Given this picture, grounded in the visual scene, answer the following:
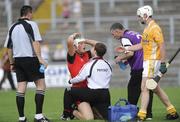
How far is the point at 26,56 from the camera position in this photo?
47.4 ft

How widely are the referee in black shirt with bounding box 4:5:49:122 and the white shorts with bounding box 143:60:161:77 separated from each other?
73.3 inches

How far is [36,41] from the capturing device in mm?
14328

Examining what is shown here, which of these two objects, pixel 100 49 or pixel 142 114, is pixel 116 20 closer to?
pixel 100 49

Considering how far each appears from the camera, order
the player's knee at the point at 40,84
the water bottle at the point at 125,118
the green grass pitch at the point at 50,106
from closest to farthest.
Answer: the water bottle at the point at 125,118 → the player's knee at the point at 40,84 → the green grass pitch at the point at 50,106

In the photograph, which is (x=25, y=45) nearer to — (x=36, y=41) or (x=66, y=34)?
(x=36, y=41)

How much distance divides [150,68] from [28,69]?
228 centimetres

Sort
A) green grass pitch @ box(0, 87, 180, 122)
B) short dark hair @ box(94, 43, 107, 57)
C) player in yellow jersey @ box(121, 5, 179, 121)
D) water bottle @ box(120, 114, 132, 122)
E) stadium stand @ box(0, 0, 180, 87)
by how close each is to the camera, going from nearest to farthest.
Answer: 1. water bottle @ box(120, 114, 132, 122)
2. player in yellow jersey @ box(121, 5, 179, 121)
3. short dark hair @ box(94, 43, 107, 57)
4. green grass pitch @ box(0, 87, 180, 122)
5. stadium stand @ box(0, 0, 180, 87)

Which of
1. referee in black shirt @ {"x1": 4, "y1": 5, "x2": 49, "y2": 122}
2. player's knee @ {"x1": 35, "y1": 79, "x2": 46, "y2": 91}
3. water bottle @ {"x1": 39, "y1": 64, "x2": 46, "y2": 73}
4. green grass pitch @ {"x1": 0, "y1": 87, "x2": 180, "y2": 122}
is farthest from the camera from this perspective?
green grass pitch @ {"x1": 0, "y1": 87, "x2": 180, "y2": 122}

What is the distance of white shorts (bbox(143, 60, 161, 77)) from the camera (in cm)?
1418

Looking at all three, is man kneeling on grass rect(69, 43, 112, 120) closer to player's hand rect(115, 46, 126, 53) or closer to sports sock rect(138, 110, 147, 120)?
player's hand rect(115, 46, 126, 53)

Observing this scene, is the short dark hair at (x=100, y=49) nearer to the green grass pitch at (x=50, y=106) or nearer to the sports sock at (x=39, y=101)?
the sports sock at (x=39, y=101)

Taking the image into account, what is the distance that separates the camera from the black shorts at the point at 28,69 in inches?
570

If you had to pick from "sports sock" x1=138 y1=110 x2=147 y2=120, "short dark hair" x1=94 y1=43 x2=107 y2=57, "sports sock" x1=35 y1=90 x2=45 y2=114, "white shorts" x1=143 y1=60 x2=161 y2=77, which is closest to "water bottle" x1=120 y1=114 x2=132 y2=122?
"sports sock" x1=138 y1=110 x2=147 y2=120

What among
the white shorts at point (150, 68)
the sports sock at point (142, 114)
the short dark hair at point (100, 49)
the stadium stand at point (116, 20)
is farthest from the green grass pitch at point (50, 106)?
the stadium stand at point (116, 20)
